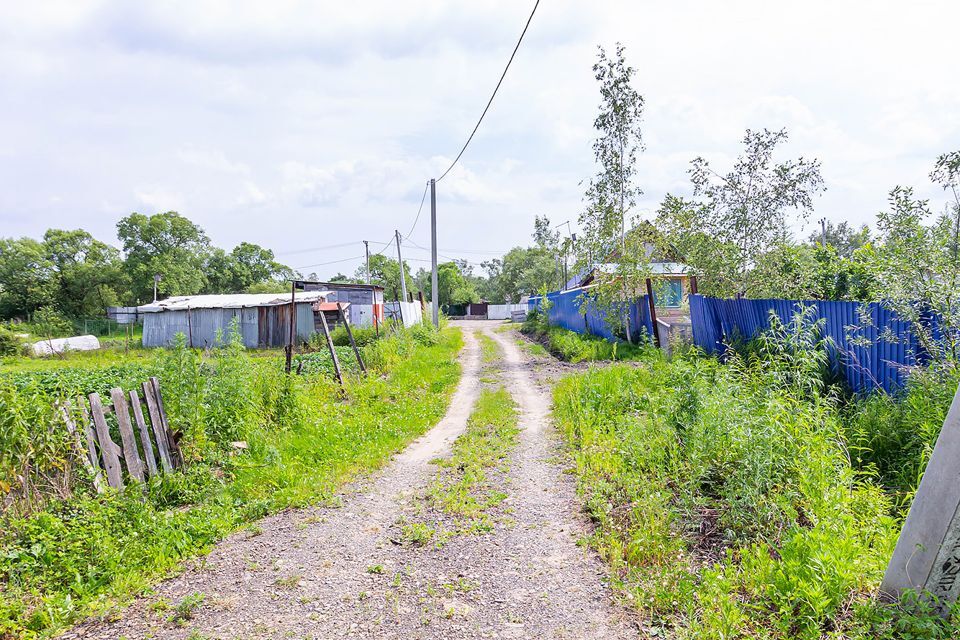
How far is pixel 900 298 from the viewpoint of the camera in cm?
534

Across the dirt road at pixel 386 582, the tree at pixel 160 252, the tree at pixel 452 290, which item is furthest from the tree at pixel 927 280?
the tree at pixel 452 290

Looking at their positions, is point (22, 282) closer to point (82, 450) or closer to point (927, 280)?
point (82, 450)

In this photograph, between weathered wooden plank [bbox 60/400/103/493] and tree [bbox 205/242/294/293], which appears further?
tree [bbox 205/242/294/293]

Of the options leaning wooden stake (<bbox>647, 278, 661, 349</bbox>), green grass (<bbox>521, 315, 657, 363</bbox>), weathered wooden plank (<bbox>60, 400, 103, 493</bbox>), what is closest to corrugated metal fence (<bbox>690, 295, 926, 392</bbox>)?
green grass (<bbox>521, 315, 657, 363</bbox>)

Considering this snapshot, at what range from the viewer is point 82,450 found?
4934 millimetres

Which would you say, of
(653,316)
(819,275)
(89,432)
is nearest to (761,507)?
(819,275)

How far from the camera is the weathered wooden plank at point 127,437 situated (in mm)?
5363

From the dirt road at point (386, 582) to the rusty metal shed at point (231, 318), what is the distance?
65.4 ft

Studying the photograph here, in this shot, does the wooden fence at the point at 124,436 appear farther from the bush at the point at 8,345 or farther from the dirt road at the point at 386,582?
the bush at the point at 8,345

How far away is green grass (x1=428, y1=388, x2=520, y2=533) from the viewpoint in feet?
16.4

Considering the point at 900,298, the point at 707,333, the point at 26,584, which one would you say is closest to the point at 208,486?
the point at 26,584

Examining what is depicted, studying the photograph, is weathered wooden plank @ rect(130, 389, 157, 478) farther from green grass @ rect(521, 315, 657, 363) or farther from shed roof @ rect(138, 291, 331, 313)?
shed roof @ rect(138, 291, 331, 313)

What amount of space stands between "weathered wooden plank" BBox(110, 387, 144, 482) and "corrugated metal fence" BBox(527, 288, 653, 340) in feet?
40.6

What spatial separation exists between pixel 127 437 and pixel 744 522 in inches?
232
